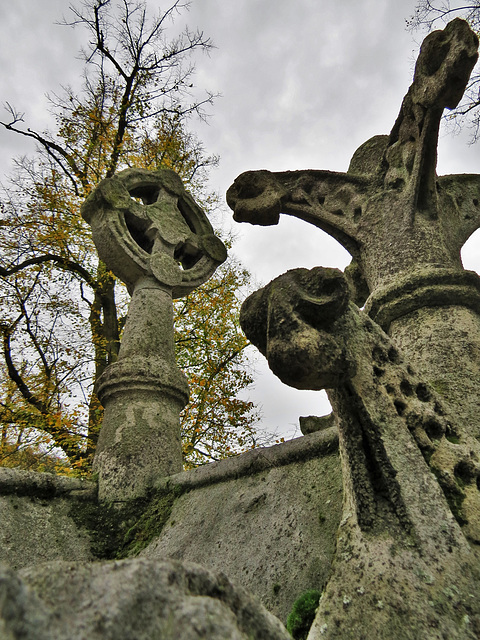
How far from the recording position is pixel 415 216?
2.86 meters

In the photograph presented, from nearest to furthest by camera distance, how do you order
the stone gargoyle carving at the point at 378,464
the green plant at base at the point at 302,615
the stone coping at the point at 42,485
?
the stone gargoyle carving at the point at 378,464, the green plant at base at the point at 302,615, the stone coping at the point at 42,485

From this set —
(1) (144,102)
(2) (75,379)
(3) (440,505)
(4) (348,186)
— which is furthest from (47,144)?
(3) (440,505)

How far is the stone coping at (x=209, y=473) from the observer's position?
221cm

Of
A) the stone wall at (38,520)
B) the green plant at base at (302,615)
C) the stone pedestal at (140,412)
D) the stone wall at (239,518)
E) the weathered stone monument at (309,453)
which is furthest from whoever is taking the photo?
the stone pedestal at (140,412)

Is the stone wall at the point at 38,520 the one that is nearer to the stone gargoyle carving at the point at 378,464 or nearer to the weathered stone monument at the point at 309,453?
the weathered stone monument at the point at 309,453

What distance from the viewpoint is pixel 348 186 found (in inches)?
127

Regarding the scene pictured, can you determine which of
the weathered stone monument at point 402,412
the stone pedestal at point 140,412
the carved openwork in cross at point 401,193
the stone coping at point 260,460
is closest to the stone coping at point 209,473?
the stone coping at point 260,460

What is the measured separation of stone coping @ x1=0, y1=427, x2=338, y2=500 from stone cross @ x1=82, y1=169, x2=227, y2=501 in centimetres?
18

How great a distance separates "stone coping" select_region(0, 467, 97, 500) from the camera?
258 cm

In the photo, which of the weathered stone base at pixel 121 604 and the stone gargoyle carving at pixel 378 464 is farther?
the stone gargoyle carving at pixel 378 464

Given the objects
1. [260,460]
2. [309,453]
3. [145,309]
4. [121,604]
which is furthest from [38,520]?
[121,604]

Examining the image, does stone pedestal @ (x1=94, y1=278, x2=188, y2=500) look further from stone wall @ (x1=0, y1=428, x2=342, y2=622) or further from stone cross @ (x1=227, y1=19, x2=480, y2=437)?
stone cross @ (x1=227, y1=19, x2=480, y2=437)

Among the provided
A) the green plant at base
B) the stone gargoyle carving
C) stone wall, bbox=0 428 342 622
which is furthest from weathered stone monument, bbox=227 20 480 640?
stone wall, bbox=0 428 342 622

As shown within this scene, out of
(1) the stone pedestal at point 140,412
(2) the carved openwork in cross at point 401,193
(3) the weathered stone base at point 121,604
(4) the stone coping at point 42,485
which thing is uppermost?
(2) the carved openwork in cross at point 401,193
